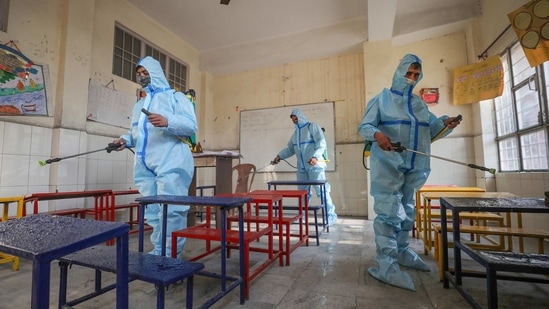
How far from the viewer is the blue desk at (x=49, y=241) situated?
2.00ft

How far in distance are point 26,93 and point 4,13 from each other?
848mm

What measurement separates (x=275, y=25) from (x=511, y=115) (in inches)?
148

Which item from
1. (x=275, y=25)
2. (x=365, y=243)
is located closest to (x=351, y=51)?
(x=275, y=25)

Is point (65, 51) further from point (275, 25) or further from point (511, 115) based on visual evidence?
point (511, 115)

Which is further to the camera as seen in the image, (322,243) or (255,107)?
(255,107)

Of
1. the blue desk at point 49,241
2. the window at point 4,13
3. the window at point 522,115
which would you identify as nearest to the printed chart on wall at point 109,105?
the window at point 4,13

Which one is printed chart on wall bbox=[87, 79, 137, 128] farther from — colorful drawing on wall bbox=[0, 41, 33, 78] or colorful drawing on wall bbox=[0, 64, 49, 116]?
colorful drawing on wall bbox=[0, 41, 33, 78]

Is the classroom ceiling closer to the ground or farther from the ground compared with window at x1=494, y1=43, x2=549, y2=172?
farther from the ground

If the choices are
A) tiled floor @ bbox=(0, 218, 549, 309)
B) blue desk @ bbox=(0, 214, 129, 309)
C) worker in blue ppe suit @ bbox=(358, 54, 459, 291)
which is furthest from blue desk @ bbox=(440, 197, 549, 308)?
blue desk @ bbox=(0, 214, 129, 309)

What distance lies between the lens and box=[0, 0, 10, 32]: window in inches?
103

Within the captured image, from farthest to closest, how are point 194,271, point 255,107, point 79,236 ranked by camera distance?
point 255,107 < point 194,271 < point 79,236

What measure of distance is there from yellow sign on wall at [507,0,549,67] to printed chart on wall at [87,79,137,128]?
493cm

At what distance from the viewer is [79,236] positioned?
2.40 ft

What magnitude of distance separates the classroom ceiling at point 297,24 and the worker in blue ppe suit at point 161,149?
2.51 metres
